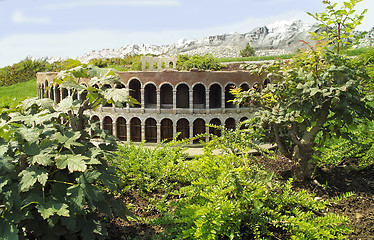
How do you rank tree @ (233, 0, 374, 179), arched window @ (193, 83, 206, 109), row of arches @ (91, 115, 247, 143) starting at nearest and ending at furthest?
1. tree @ (233, 0, 374, 179)
2. row of arches @ (91, 115, 247, 143)
3. arched window @ (193, 83, 206, 109)

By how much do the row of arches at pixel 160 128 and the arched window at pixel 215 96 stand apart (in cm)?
173

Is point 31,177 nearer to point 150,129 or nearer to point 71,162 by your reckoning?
point 71,162

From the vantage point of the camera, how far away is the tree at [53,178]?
15.1ft

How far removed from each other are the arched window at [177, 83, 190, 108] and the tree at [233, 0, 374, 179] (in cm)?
1322

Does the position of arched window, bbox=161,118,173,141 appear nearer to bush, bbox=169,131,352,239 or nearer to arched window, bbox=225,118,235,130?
A: arched window, bbox=225,118,235,130

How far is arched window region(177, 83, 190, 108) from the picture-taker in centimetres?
2258

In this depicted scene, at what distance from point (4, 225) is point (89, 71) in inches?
118

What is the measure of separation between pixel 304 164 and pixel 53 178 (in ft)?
22.9

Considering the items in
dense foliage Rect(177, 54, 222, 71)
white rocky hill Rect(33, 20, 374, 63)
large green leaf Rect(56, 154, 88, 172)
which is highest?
white rocky hill Rect(33, 20, 374, 63)

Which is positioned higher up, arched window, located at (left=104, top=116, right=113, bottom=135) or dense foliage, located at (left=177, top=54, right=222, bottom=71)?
dense foliage, located at (left=177, top=54, right=222, bottom=71)

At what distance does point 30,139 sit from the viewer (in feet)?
16.0

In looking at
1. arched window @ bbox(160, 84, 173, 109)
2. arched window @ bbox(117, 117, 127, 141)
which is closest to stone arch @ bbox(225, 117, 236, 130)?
arched window @ bbox(160, 84, 173, 109)

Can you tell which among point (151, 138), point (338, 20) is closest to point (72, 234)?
point (338, 20)

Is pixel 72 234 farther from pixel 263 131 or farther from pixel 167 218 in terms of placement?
pixel 263 131
